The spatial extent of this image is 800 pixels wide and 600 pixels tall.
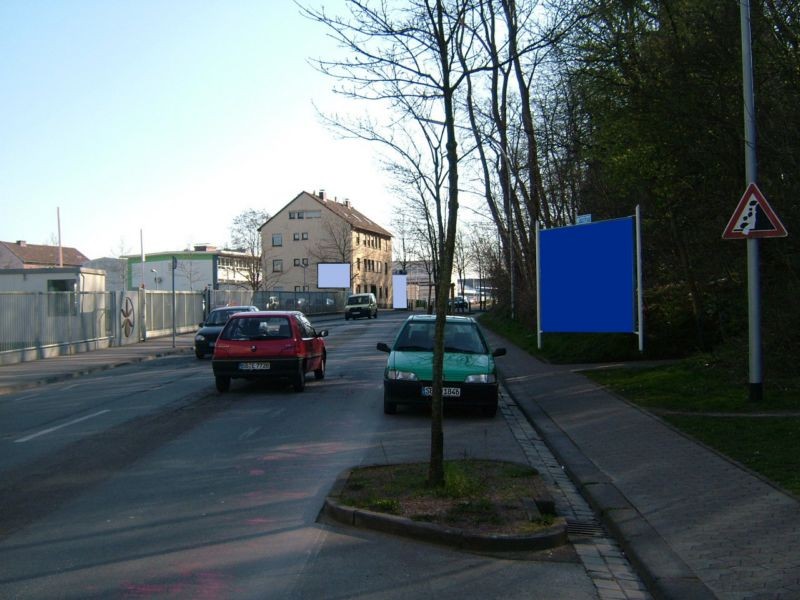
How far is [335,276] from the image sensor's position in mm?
86625

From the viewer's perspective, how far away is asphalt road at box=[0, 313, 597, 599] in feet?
16.6

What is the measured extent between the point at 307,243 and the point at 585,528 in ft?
292

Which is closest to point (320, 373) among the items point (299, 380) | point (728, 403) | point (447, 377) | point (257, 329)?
point (299, 380)

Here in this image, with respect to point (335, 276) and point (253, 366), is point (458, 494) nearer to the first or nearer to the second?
point (253, 366)

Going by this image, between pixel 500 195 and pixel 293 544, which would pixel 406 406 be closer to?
pixel 293 544

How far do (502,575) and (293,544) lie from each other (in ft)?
5.08

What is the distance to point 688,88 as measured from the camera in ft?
42.2

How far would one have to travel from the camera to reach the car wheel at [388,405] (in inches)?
494

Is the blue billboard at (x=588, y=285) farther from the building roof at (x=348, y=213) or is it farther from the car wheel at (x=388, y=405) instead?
the building roof at (x=348, y=213)

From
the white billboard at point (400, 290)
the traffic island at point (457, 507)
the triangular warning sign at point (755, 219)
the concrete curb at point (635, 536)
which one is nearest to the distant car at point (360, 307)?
the white billboard at point (400, 290)

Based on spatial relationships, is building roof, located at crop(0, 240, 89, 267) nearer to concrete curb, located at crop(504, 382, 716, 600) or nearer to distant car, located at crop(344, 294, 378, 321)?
distant car, located at crop(344, 294, 378, 321)

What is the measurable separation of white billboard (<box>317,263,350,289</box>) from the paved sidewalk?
7507 cm

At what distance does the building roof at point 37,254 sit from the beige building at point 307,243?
24524 mm

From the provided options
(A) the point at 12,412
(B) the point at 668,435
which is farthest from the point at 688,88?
(A) the point at 12,412
